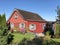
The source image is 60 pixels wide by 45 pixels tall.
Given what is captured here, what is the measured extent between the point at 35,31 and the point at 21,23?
13.7 feet

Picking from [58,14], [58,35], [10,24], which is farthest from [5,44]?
[58,14]

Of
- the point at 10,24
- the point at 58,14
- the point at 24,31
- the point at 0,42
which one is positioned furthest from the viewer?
the point at 58,14

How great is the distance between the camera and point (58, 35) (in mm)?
29000

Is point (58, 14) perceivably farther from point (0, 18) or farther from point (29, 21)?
point (0, 18)

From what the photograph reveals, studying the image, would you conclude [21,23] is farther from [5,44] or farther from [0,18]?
[5,44]

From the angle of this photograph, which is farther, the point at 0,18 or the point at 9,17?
the point at 9,17

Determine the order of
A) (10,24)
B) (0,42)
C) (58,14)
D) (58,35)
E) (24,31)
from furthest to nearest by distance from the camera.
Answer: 1. (58,14)
2. (10,24)
3. (24,31)
4. (58,35)
5. (0,42)

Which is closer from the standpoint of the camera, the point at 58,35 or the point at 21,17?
the point at 58,35

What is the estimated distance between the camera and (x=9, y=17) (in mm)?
42969

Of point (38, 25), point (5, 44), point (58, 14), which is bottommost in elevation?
point (5, 44)

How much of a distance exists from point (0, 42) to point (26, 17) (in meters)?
21.3

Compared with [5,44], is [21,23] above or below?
above

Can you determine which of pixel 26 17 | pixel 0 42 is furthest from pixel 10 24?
pixel 0 42

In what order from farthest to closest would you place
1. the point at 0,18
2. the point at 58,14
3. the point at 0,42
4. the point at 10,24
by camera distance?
the point at 58,14 → the point at 10,24 → the point at 0,18 → the point at 0,42
